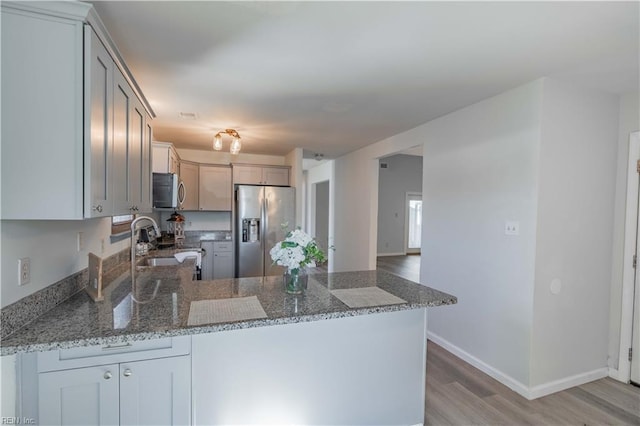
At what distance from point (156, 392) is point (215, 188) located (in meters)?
3.95

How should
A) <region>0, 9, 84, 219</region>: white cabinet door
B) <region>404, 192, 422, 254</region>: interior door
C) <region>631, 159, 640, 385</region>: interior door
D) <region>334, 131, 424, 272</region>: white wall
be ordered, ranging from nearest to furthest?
<region>0, 9, 84, 219</region>: white cabinet door
<region>631, 159, 640, 385</region>: interior door
<region>334, 131, 424, 272</region>: white wall
<region>404, 192, 422, 254</region>: interior door

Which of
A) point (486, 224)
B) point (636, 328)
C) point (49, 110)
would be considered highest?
point (49, 110)

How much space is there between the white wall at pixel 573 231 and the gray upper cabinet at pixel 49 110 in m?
2.83

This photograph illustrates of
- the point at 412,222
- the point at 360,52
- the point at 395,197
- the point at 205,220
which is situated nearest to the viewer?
the point at 360,52

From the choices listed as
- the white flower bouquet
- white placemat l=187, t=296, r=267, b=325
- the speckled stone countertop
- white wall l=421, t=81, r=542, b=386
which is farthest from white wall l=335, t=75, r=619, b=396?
white placemat l=187, t=296, r=267, b=325

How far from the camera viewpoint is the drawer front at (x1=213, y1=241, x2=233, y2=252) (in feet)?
15.7

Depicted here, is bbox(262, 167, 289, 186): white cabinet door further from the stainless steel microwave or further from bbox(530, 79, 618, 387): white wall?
bbox(530, 79, 618, 387): white wall

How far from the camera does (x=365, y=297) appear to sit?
5.87ft

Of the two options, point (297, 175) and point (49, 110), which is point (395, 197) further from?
point (49, 110)

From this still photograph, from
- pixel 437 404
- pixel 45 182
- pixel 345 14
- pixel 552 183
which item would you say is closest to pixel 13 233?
pixel 45 182

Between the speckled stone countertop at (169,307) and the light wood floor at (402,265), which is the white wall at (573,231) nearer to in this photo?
the speckled stone countertop at (169,307)

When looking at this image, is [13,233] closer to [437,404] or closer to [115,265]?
[115,265]

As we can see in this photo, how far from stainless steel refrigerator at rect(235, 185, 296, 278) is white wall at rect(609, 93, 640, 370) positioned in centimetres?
380

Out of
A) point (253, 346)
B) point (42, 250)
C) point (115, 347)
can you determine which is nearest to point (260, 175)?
point (42, 250)
